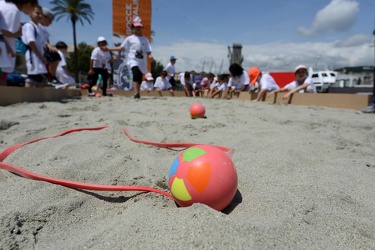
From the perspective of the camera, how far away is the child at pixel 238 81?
793cm

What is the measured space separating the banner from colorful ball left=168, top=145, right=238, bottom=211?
10.9m

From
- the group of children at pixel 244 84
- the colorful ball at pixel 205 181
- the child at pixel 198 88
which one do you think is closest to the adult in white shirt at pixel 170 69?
the group of children at pixel 244 84

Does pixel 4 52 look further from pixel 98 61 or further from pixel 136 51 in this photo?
pixel 98 61

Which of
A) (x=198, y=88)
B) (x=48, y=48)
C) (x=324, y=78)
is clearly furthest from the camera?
(x=324, y=78)

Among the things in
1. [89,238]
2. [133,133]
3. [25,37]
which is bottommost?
[89,238]

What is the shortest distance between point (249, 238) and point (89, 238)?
1.95 feet

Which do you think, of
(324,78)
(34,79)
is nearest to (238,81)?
(34,79)

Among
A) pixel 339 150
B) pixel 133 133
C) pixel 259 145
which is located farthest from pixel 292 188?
pixel 133 133

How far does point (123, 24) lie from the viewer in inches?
455

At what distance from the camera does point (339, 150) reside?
2.07 meters

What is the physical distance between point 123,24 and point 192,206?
1186 centimetres

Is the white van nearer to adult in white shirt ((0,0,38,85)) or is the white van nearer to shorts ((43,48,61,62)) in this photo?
shorts ((43,48,61,62))

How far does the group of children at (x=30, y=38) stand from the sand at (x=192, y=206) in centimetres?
206

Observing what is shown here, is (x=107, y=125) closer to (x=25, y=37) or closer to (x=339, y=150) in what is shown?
(x=339, y=150)
